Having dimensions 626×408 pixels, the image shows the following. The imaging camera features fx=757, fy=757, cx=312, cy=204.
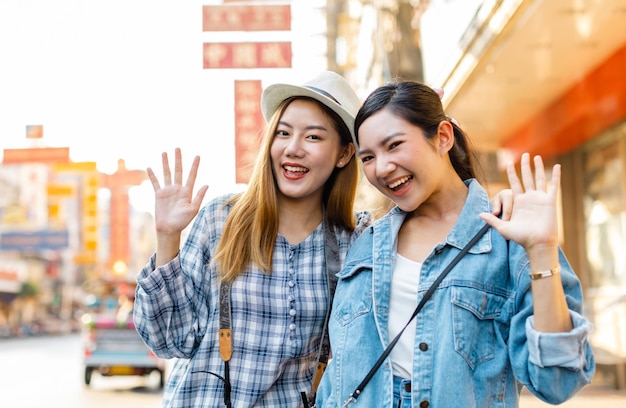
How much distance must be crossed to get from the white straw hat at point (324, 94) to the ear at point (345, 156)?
0.10m

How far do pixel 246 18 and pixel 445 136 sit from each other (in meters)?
8.33

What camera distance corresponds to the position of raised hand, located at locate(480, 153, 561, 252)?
5.85ft

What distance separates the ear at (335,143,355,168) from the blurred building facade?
4.28m

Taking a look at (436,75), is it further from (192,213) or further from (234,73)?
(192,213)

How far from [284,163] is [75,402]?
8.57 metres

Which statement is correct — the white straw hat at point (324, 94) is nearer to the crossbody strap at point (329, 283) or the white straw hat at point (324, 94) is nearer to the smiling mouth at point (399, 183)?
the crossbody strap at point (329, 283)

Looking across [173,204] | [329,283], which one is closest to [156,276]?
[173,204]

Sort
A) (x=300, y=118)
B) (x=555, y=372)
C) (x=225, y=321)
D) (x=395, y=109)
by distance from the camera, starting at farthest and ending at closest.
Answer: (x=300, y=118), (x=225, y=321), (x=395, y=109), (x=555, y=372)

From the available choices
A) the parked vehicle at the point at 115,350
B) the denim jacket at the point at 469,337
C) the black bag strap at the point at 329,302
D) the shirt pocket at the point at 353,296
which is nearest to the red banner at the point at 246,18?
the parked vehicle at the point at 115,350

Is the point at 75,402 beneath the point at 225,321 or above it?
beneath

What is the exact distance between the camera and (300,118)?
258cm

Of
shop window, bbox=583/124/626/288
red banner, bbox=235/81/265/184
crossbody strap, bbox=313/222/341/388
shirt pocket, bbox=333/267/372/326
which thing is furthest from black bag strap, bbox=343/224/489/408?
red banner, bbox=235/81/265/184

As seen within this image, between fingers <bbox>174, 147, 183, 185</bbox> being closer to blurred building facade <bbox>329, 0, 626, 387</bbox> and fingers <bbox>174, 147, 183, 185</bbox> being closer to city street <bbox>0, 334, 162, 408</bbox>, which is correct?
blurred building facade <bbox>329, 0, 626, 387</bbox>

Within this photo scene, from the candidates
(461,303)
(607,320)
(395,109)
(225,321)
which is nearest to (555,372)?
(461,303)
